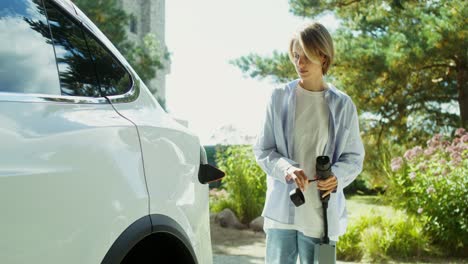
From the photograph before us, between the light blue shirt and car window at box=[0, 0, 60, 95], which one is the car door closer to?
car window at box=[0, 0, 60, 95]

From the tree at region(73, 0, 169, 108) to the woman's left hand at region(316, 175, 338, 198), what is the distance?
1006 centimetres

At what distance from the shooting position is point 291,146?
250cm

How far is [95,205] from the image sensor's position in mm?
1447

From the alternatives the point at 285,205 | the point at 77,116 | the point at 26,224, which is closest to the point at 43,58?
the point at 77,116

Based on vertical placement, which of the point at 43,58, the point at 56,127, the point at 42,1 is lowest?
the point at 56,127

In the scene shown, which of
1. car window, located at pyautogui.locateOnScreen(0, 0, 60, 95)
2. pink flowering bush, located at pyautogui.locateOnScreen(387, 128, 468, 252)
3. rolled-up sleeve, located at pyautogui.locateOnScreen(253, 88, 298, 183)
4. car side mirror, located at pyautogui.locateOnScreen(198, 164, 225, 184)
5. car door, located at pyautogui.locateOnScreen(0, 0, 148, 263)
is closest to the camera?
car door, located at pyautogui.locateOnScreen(0, 0, 148, 263)

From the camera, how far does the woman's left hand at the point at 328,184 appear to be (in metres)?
2.38

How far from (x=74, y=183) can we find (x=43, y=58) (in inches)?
14.2

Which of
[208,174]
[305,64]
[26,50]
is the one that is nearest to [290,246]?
[208,174]

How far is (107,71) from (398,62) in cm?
1120

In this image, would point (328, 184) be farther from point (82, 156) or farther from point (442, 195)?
point (442, 195)

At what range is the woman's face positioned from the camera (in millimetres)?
2445

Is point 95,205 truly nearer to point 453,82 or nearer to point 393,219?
point 393,219

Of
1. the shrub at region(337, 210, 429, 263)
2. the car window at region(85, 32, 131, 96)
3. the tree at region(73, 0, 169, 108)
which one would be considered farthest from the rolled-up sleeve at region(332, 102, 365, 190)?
the tree at region(73, 0, 169, 108)
